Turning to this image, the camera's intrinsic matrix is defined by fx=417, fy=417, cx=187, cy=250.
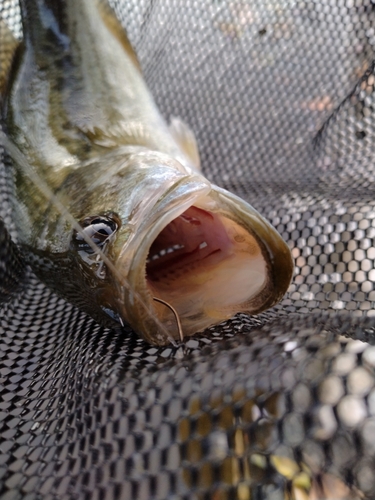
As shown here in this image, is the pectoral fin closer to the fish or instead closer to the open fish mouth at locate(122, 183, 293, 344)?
the fish

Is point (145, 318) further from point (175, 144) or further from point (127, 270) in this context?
point (175, 144)

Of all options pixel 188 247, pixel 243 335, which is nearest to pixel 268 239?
pixel 243 335

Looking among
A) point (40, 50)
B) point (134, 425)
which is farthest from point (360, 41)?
point (134, 425)

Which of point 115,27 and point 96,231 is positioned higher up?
point 115,27

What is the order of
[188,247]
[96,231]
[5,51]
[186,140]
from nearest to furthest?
[96,231], [188,247], [5,51], [186,140]

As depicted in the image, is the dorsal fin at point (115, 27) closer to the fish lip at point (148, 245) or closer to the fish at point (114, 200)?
the fish at point (114, 200)

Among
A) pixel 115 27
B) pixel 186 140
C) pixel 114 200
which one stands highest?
pixel 115 27

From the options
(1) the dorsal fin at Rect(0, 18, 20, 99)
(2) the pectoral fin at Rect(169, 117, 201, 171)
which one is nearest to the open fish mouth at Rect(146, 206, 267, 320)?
(2) the pectoral fin at Rect(169, 117, 201, 171)

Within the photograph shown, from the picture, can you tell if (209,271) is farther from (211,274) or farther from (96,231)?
(96,231)
